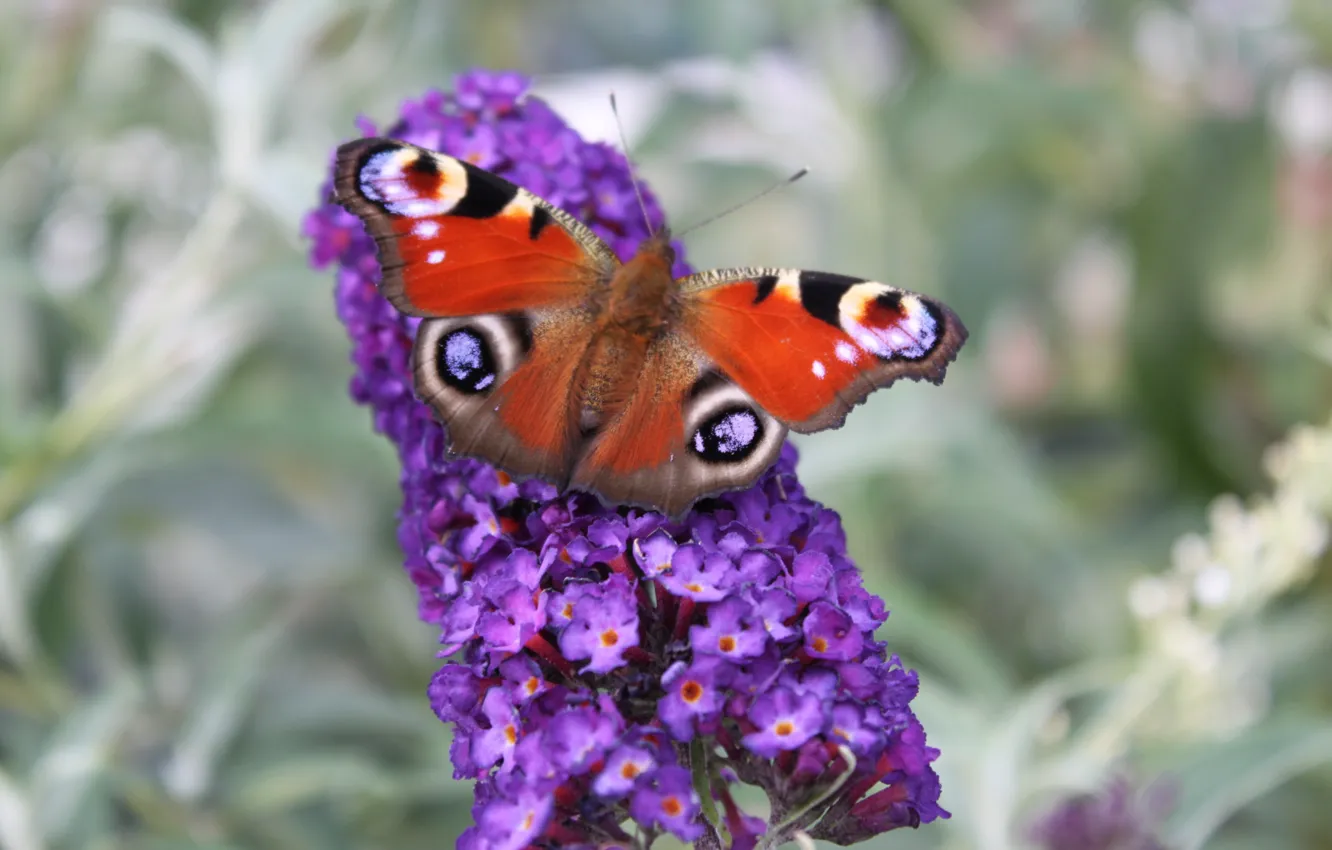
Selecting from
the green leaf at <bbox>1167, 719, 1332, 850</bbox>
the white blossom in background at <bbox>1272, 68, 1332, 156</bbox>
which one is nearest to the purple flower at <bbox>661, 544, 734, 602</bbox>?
the green leaf at <bbox>1167, 719, 1332, 850</bbox>

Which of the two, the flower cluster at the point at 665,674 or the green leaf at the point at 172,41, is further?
the green leaf at the point at 172,41

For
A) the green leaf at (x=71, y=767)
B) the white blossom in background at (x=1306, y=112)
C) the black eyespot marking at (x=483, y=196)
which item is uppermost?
the white blossom in background at (x=1306, y=112)

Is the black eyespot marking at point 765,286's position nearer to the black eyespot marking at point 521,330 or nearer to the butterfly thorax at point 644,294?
the butterfly thorax at point 644,294

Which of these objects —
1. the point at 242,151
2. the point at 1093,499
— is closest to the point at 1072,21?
the point at 1093,499

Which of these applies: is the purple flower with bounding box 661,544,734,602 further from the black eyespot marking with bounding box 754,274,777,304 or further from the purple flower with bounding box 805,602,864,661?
the black eyespot marking with bounding box 754,274,777,304

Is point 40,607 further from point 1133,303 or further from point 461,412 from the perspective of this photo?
point 1133,303

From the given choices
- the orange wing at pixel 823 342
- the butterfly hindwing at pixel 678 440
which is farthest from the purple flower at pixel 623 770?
the orange wing at pixel 823 342
